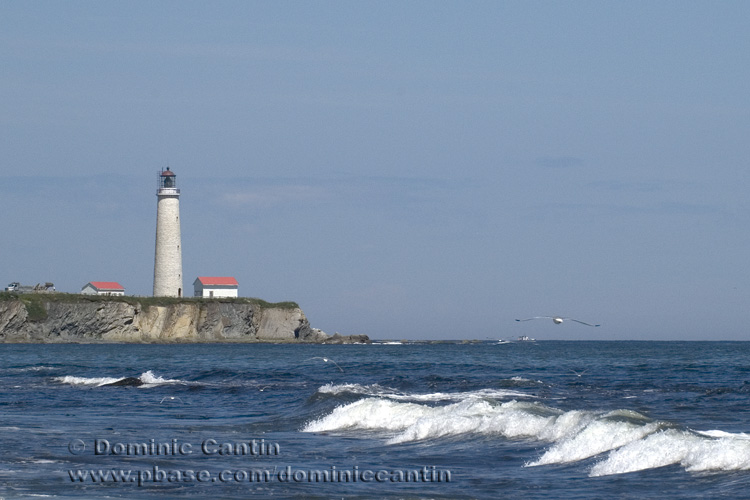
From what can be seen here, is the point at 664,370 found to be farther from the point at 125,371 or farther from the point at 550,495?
the point at 550,495

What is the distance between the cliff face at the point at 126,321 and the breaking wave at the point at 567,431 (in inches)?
2852

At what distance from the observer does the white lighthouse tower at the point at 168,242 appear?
94125mm

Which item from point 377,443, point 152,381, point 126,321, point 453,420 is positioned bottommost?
point 377,443

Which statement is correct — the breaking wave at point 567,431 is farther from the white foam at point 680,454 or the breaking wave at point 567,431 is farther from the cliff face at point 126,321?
the cliff face at point 126,321

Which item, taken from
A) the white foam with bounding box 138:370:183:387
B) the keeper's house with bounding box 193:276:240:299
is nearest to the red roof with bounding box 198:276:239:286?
the keeper's house with bounding box 193:276:240:299

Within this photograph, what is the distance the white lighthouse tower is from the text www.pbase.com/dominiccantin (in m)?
80.8

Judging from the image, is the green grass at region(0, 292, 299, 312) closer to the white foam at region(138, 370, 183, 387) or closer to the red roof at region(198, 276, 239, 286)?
the red roof at region(198, 276, 239, 286)

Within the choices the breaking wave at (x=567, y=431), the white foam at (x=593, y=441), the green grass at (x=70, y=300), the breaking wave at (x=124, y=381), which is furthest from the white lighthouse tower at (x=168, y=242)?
the white foam at (x=593, y=441)

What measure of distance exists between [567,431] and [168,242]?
7911 cm

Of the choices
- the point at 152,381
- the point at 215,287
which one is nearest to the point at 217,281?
the point at 215,287

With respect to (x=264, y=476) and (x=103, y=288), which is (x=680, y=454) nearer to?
(x=264, y=476)

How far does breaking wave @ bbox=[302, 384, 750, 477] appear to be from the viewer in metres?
14.6

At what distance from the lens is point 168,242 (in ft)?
308

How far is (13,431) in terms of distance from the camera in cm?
1944
